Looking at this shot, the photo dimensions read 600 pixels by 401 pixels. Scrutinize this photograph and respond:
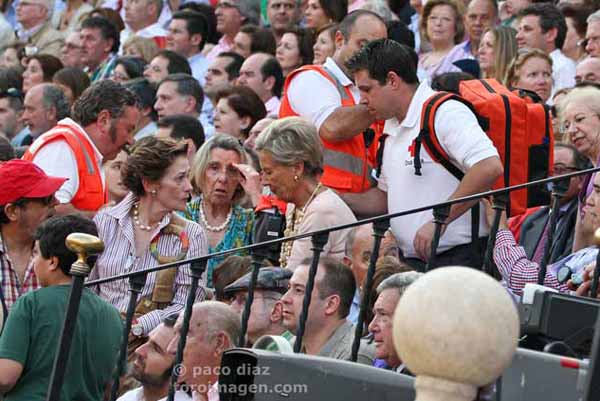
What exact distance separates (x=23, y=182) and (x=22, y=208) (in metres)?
0.13

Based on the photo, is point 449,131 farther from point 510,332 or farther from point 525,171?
point 510,332

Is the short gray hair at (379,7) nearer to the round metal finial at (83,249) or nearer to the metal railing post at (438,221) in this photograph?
the metal railing post at (438,221)

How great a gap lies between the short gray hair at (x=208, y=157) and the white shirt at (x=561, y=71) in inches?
128

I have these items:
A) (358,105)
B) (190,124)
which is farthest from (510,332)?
(190,124)

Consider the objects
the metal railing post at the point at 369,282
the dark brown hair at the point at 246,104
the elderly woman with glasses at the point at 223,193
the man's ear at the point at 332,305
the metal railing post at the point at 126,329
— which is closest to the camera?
the metal railing post at the point at 369,282

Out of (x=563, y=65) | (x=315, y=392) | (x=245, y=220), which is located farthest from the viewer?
(x=563, y=65)

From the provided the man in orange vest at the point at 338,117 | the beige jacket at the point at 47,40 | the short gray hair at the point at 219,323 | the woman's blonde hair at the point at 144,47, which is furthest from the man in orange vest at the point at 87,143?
the beige jacket at the point at 47,40

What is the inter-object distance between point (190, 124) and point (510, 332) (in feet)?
22.5

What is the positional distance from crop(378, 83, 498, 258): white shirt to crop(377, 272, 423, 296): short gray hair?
806mm

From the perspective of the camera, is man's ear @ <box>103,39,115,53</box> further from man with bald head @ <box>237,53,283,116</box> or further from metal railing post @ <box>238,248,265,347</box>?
metal railing post @ <box>238,248,265,347</box>

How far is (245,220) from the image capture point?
318 inches

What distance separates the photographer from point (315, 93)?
7723mm

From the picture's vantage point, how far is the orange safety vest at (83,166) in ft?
26.9

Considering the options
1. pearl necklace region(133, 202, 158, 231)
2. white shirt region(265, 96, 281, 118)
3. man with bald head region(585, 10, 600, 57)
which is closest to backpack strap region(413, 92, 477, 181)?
pearl necklace region(133, 202, 158, 231)
